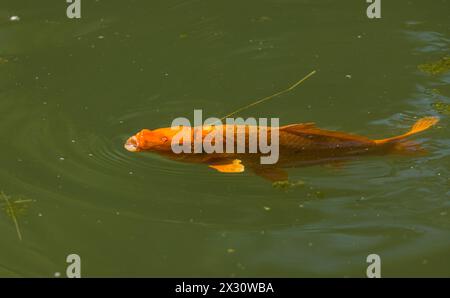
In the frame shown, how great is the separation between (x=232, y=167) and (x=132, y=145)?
67 cm

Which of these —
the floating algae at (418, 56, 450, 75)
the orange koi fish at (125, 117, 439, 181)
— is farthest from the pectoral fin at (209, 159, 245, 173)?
the floating algae at (418, 56, 450, 75)

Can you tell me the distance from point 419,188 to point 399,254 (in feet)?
2.07

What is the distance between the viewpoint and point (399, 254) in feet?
13.8

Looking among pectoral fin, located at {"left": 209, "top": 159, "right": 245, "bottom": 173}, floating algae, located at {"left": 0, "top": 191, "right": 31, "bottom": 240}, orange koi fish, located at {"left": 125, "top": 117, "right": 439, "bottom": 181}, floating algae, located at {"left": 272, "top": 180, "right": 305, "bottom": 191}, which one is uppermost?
orange koi fish, located at {"left": 125, "top": 117, "right": 439, "bottom": 181}

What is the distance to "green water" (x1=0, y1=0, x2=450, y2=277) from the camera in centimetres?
425

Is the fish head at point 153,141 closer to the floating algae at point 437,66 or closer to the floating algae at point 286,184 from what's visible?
the floating algae at point 286,184

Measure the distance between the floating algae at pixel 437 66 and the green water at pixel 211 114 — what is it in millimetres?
49

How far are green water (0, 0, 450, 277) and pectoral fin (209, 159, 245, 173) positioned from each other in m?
0.22

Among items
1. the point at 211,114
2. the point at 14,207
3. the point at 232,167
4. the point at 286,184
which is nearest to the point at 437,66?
the point at 211,114

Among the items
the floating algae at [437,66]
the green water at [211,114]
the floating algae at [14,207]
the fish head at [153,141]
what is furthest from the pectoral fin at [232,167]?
the floating algae at [437,66]

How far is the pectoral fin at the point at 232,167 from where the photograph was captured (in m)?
4.41

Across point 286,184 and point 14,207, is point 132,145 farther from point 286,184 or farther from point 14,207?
point 286,184

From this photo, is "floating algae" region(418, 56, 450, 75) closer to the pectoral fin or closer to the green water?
the green water
